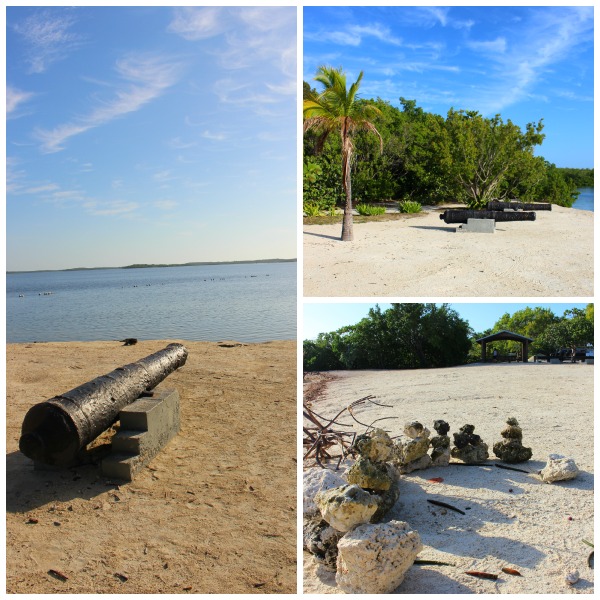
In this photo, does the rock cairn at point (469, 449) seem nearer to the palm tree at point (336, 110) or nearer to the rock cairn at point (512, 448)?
the rock cairn at point (512, 448)

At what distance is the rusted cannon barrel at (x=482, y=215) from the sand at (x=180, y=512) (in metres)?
5.48

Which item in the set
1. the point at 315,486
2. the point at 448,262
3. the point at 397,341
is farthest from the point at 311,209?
the point at 315,486

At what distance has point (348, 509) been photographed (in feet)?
9.50

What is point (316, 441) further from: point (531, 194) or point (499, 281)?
point (531, 194)

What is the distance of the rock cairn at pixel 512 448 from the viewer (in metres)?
4.74

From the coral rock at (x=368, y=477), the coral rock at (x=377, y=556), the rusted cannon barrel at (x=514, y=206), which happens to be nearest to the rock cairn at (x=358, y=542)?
the coral rock at (x=377, y=556)

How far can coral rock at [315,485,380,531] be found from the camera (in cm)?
A: 289

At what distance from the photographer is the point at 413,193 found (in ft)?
63.5

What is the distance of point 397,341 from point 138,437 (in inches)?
96.1

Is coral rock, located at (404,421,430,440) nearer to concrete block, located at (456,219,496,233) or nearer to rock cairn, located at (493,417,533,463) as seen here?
rock cairn, located at (493,417,533,463)

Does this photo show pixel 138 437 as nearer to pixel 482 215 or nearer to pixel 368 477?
pixel 368 477

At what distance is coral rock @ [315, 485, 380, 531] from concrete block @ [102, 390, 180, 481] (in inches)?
94.9

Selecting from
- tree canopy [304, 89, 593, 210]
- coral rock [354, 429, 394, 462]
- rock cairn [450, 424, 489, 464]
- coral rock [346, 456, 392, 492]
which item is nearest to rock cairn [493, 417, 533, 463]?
rock cairn [450, 424, 489, 464]

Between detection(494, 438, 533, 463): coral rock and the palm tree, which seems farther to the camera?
the palm tree
